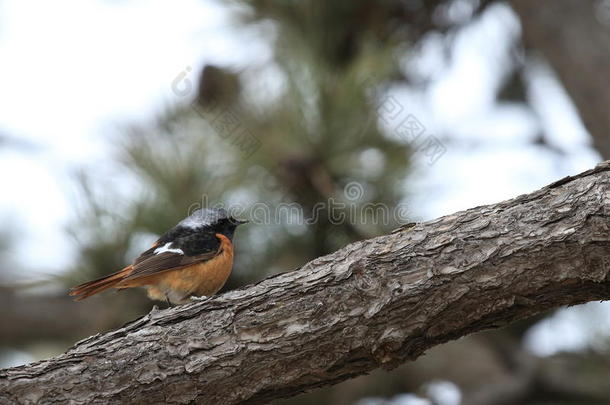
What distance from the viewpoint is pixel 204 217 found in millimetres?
4836

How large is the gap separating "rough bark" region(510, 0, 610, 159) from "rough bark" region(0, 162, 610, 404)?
8.20 ft

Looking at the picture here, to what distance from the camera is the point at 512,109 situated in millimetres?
7031

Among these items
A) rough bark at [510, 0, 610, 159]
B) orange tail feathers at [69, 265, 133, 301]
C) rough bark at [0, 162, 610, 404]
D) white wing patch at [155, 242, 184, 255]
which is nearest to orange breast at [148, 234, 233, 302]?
white wing patch at [155, 242, 184, 255]

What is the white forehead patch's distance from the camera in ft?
15.6

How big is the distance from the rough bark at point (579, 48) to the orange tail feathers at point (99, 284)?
10.6 ft

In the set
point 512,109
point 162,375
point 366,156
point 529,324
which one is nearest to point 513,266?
point 162,375

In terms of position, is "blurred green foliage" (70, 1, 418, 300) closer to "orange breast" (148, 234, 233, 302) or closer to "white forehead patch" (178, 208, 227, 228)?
"white forehead patch" (178, 208, 227, 228)

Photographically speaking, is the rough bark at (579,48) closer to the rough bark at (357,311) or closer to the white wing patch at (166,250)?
the rough bark at (357,311)

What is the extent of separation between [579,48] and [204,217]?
282 centimetres

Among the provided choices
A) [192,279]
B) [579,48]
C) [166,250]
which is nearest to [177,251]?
[166,250]

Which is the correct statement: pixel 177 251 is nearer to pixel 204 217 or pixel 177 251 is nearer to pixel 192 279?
pixel 192 279

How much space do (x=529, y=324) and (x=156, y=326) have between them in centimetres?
375

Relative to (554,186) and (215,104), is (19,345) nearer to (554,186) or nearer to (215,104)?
(215,104)

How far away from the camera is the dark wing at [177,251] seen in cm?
425
